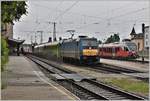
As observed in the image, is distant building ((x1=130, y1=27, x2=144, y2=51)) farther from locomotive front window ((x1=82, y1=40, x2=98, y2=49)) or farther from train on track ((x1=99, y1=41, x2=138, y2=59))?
locomotive front window ((x1=82, y1=40, x2=98, y2=49))

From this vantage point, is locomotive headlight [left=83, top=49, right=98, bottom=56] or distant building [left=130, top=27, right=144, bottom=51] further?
distant building [left=130, top=27, right=144, bottom=51]

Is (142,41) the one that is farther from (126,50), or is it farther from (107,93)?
(107,93)

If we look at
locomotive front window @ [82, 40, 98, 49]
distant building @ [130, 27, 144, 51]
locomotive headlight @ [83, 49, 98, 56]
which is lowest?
locomotive headlight @ [83, 49, 98, 56]

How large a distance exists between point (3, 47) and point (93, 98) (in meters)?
5.88

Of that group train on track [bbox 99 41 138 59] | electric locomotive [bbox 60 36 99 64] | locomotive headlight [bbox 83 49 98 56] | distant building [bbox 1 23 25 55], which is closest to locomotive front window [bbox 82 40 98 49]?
electric locomotive [bbox 60 36 99 64]

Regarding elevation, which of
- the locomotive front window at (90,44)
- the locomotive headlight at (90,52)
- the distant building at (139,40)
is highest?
the distant building at (139,40)

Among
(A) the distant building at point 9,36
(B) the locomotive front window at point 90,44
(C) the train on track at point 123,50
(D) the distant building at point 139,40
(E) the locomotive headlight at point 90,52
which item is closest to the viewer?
(A) the distant building at point 9,36

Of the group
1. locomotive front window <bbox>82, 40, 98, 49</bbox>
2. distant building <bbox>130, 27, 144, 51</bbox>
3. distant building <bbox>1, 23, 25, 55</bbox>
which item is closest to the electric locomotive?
locomotive front window <bbox>82, 40, 98, 49</bbox>

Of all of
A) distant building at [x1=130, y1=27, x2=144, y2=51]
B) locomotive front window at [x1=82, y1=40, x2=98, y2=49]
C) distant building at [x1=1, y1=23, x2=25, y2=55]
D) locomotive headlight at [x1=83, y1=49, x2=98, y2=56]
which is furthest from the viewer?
distant building at [x1=130, y1=27, x2=144, y2=51]

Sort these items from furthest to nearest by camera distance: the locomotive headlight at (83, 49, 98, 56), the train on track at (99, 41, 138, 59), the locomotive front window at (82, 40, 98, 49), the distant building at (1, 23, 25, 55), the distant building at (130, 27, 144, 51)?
the distant building at (130, 27, 144, 51) → the train on track at (99, 41, 138, 59) → the locomotive front window at (82, 40, 98, 49) → the locomotive headlight at (83, 49, 98, 56) → the distant building at (1, 23, 25, 55)

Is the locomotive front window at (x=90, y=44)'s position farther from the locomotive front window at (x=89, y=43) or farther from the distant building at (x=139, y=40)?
the distant building at (x=139, y=40)

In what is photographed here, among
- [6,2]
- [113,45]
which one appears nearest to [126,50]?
[113,45]

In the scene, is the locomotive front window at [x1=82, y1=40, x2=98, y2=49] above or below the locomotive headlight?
above

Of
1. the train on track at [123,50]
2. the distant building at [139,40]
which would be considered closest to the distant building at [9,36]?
the train on track at [123,50]
